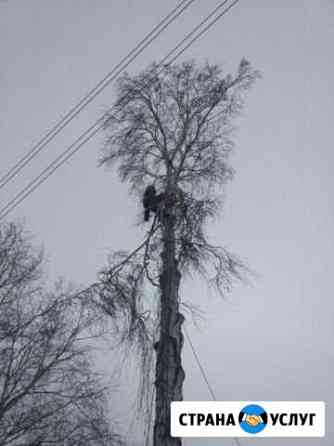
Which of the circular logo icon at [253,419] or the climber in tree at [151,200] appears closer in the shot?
the circular logo icon at [253,419]

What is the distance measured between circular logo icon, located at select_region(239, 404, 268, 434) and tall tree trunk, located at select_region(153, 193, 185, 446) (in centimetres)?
108

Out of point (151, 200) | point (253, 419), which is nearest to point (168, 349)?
point (253, 419)

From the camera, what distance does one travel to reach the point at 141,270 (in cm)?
596

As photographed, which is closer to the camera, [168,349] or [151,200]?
[168,349]

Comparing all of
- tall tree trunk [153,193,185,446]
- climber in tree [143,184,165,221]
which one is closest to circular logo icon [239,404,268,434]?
tall tree trunk [153,193,185,446]

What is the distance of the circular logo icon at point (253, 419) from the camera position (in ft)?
19.4

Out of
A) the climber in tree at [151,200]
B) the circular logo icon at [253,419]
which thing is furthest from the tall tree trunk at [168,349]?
the circular logo icon at [253,419]

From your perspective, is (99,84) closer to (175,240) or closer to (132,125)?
(132,125)

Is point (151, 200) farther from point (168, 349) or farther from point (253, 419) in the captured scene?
point (253, 419)

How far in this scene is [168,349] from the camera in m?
5.50

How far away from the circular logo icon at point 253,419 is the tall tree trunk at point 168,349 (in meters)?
1.08

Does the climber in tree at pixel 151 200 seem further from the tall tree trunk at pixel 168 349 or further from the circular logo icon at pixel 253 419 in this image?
the circular logo icon at pixel 253 419


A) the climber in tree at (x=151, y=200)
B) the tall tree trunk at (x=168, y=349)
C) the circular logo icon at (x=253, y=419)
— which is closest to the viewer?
the tall tree trunk at (x=168, y=349)

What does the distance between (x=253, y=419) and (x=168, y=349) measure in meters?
1.43
